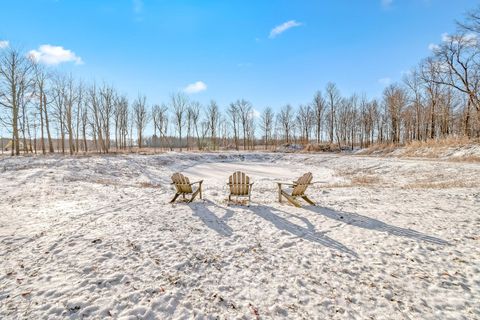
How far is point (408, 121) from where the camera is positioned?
130ft

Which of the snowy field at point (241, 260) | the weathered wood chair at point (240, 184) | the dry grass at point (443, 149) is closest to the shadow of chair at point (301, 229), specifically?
the snowy field at point (241, 260)

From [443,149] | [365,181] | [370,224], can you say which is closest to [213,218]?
[370,224]

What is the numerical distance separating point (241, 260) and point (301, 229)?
181cm

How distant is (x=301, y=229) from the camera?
4.84m

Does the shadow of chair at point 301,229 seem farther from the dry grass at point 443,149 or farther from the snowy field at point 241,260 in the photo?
the dry grass at point 443,149

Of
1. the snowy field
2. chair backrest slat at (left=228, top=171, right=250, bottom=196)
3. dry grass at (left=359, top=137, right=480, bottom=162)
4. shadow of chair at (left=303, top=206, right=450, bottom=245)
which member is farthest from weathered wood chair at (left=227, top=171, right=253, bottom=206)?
dry grass at (left=359, top=137, right=480, bottom=162)

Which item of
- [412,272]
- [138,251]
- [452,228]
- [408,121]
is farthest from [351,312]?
[408,121]

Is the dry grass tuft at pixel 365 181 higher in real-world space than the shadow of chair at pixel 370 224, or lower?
lower

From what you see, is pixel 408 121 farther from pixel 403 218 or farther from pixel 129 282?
pixel 129 282

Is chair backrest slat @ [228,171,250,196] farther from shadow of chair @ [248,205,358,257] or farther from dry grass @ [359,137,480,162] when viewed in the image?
dry grass @ [359,137,480,162]

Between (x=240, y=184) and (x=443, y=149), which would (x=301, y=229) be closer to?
(x=240, y=184)

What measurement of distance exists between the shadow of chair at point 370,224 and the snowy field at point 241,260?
39 millimetres

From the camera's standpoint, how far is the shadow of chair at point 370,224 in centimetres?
416

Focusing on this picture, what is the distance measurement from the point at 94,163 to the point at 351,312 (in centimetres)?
1709
